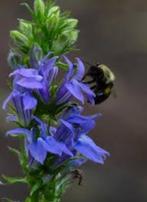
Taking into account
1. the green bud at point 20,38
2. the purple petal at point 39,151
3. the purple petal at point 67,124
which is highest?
the green bud at point 20,38

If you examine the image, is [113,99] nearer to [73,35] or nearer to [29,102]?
[73,35]

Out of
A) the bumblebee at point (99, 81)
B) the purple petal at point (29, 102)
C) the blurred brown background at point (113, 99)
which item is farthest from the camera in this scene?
the blurred brown background at point (113, 99)

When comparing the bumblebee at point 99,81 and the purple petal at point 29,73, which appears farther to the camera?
the bumblebee at point 99,81

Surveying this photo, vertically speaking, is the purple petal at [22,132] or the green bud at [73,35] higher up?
the green bud at [73,35]

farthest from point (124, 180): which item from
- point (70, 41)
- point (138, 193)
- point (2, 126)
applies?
point (70, 41)

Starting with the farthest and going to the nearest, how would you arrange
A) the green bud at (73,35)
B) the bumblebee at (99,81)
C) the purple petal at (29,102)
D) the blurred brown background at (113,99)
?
the blurred brown background at (113,99) < the bumblebee at (99,81) < the green bud at (73,35) < the purple petal at (29,102)

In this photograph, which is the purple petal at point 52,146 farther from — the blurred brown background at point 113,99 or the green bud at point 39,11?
the blurred brown background at point 113,99

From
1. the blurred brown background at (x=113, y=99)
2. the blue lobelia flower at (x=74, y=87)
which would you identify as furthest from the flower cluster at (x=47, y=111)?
the blurred brown background at (x=113, y=99)

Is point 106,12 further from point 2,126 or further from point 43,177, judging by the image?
point 43,177
